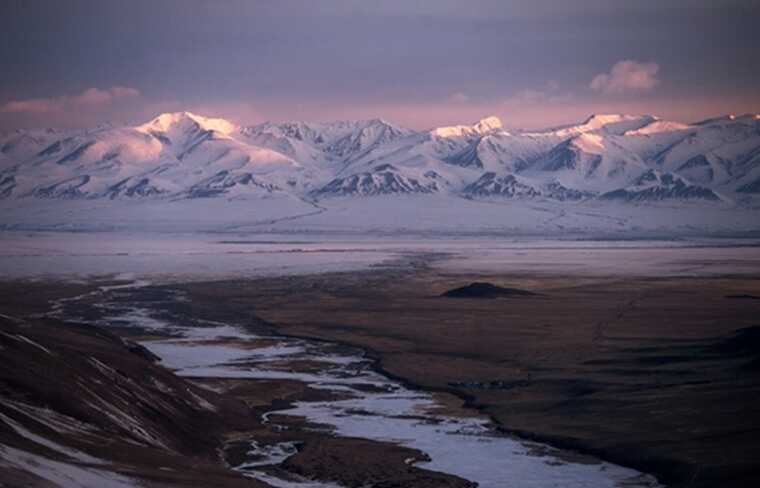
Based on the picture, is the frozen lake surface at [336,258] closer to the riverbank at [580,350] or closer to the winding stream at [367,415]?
the riverbank at [580,350]

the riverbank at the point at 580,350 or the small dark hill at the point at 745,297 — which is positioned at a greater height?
the small dark hill at the point at 745,297

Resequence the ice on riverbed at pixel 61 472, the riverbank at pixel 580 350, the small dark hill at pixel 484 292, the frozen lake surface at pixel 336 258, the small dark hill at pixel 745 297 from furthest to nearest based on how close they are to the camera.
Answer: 1. the frozen lake surface at pixel 336 258
2. the small dark hill at pixel 484 292
3. the small dark hill at pixel 745 297
4. the riverbank at pixel 580 350
5. the ice on riverbed at pixel 61 472

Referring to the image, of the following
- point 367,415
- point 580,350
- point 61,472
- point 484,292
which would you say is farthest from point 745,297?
point 61,472

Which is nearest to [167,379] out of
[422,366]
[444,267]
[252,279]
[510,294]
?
[422,366]

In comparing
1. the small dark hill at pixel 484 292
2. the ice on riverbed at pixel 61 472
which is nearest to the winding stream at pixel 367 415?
the ice on riverbed at pixel 61 472

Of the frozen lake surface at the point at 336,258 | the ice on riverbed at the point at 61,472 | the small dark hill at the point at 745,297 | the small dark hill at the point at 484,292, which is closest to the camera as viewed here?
the ice on riverbed at the point at 61,472

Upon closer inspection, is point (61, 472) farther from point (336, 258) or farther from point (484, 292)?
point (336, 258)

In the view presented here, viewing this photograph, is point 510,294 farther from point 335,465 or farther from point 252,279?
point 335,465

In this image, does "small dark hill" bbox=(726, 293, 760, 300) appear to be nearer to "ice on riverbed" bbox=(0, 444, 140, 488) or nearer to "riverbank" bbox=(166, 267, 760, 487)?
"riverbank" bbox=(166, 267, 760, 487)
